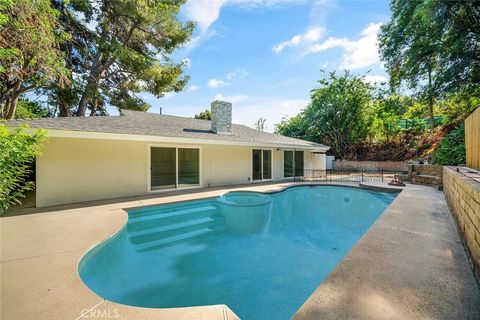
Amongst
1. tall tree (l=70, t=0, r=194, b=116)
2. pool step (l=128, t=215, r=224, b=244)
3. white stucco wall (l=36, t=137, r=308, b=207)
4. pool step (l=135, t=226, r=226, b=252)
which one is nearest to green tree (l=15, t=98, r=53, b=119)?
tall tree (l=70, t=0, r=194, b=116)

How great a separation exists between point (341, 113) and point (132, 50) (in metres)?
18.0

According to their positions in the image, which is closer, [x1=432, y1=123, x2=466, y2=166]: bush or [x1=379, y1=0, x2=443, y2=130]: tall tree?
[x1=432, y1=123, x2=466, y2=166]: bush

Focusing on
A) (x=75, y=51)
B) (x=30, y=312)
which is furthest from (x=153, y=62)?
(x=30, y=312)

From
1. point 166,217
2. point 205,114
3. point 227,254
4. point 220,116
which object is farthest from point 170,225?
point 205,114

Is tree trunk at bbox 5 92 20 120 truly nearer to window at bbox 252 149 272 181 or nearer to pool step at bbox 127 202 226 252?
pool step at bbox 127 202 226 252

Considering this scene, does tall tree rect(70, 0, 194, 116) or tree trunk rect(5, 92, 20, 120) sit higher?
tall tree rect(70, 0, 194, 116)

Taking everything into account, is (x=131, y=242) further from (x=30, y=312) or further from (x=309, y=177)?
(x=309, y=177)

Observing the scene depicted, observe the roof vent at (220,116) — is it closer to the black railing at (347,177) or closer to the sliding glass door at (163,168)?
the sliding glass door at (163,168)

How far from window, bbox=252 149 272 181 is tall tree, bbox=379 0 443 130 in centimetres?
1048

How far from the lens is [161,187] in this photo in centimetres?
938

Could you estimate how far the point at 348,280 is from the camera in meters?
2.32

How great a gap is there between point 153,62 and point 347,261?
14.6 m

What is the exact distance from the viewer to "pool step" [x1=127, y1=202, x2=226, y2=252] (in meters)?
4.91

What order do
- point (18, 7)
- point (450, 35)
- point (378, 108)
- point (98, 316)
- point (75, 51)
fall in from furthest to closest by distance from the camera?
point (378, 108), point (75, 51), point (450, 35), point (18, 7), point (98, 316)
